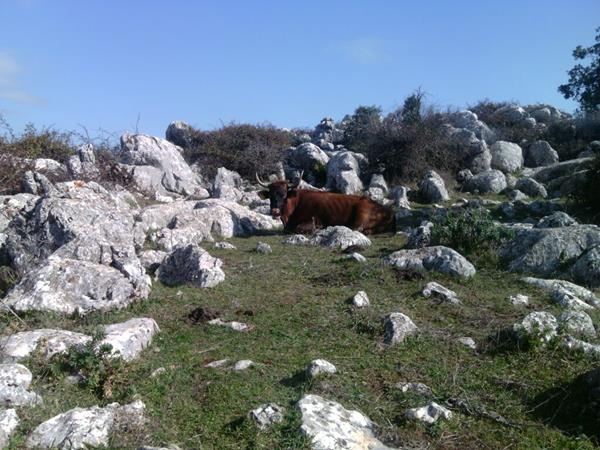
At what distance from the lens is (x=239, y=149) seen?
23219 millimetres

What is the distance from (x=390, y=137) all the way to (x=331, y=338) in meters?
15.3

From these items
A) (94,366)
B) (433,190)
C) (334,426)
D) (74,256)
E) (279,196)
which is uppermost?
(74,256)

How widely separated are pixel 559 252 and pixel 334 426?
607 cm

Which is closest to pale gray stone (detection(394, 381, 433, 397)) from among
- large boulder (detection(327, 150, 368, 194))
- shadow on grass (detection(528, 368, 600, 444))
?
shadow on grass (detection(528, 368, 600, 444))

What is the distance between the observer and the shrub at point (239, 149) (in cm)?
2248

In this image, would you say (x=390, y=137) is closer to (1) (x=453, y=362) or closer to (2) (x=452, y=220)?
(2) (x=452, y=220)

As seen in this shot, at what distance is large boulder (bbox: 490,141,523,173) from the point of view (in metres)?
22.5

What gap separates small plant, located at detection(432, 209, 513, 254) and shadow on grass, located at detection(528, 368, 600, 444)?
4.96 metres

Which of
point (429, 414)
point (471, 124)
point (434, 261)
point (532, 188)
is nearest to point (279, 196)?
point (434, 261)

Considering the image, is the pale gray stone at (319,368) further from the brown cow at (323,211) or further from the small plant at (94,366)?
the brown cow at (323,211)

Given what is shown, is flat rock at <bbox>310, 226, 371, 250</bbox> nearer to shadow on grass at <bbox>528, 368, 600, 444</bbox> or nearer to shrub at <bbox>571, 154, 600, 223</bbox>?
shrub at <bbox>571, 154, 600, 223</bbox>

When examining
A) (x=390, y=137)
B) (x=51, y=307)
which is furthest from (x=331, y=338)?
(x=390, y=137)

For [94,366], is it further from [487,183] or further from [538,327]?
[487,183]

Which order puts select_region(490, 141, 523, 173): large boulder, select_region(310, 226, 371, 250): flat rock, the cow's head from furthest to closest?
select_region(490, 141, 523, 173): large boulder
the cow's head
select_region(310, 226, 371, 250): flat rock
